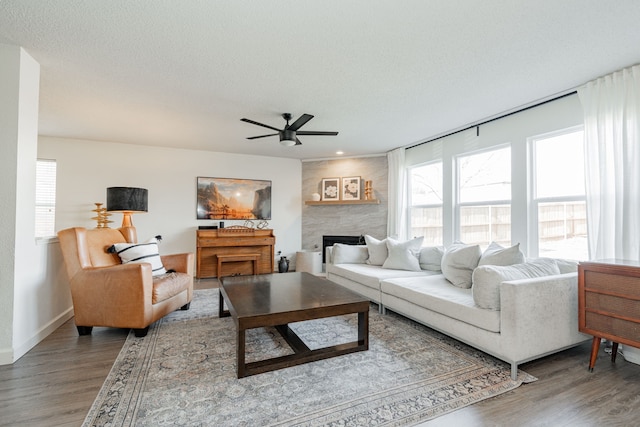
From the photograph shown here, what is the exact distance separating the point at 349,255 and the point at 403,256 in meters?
0.85

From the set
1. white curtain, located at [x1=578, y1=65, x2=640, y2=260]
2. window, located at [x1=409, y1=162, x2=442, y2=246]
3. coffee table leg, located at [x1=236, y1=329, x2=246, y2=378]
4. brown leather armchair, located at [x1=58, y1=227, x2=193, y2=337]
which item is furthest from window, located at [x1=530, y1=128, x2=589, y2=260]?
brown leather armchair, located at [x1=58, y1=227, x2=193, y2=337]

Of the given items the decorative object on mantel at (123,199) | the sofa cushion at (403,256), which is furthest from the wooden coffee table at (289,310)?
the decorative object on mantel at (123,199)

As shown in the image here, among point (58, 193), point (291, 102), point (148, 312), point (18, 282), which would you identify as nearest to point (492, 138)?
point (291, 102)

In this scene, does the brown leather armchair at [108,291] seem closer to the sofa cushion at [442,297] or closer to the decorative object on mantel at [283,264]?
the sofa cushion at [442,297]

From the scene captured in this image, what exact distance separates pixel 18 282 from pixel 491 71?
432 cm

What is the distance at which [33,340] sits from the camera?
2.43 meters

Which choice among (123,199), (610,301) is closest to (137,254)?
(123,199)

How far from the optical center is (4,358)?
2.13m

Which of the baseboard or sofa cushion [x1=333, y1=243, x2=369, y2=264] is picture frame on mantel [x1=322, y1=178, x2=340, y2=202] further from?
the baseboard

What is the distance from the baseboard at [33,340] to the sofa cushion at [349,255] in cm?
317

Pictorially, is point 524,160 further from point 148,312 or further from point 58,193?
point 58,193

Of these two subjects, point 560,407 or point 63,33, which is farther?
point 63,33

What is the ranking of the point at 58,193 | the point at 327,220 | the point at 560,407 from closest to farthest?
1. the point at 560,407
2. the point at 58,193
3. the point at 327,220

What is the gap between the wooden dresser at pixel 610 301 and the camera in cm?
184
